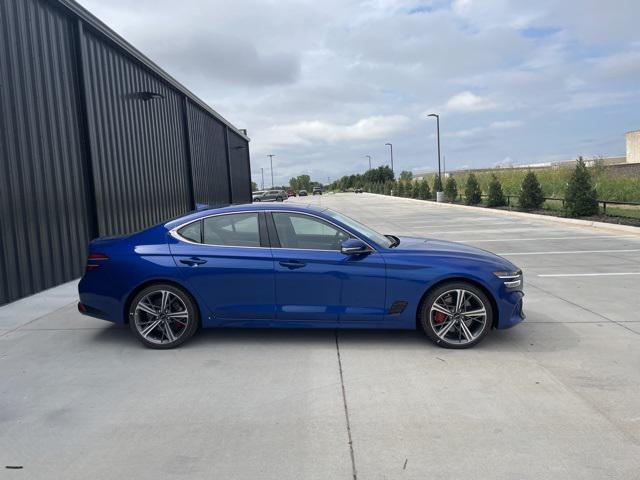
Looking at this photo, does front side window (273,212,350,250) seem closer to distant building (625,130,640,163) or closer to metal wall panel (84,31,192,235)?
metal wall panel (84,31,192,235)

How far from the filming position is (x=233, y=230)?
5.29 m

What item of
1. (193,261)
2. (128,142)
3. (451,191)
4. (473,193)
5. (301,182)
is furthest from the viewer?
(301,182)

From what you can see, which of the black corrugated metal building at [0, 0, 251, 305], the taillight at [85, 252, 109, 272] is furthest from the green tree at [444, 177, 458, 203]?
the taillight at [85, 252, 109, 272]

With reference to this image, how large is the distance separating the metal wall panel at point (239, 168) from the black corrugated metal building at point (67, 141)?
1754 cm

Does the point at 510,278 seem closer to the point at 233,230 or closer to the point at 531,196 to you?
the point at 233,230

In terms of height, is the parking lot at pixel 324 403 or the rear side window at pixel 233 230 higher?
the rear side window at pixel 233 230

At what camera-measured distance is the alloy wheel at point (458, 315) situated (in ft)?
16.4

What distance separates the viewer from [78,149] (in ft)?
31.9

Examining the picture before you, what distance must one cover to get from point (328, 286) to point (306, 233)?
0.63 meters

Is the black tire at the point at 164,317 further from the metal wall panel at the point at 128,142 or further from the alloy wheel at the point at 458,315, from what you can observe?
the metal wall panel at the point at 128,142

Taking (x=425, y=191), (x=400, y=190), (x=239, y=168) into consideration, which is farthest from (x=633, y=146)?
(x=239, y=168)

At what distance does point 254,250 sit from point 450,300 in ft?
6.68

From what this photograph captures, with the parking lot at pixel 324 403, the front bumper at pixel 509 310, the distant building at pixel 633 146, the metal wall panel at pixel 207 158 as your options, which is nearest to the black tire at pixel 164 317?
the parking lot at pixel 324 403

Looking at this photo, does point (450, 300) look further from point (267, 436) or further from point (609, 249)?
point (609, 249)
